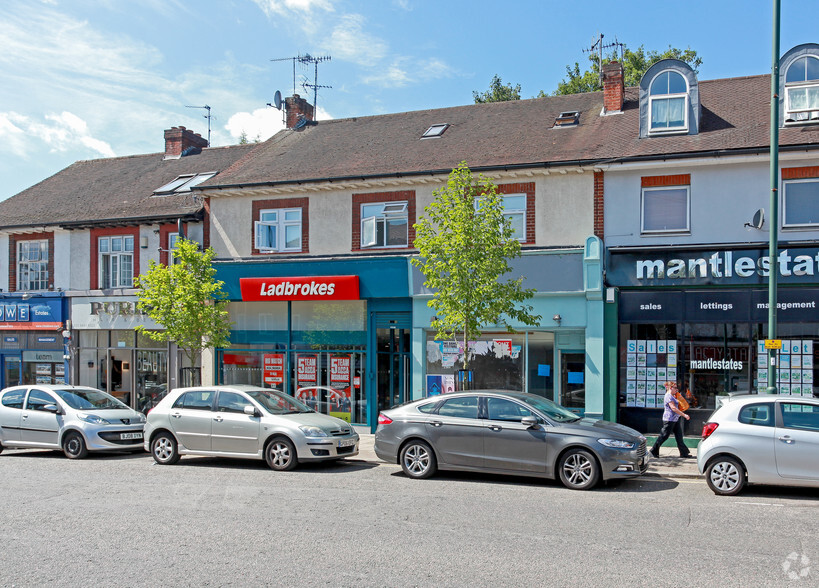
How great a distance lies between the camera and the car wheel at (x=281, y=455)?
1268 cm

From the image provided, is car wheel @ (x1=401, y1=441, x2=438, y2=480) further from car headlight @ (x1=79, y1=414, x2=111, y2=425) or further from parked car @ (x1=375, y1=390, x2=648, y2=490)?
car headlight @ (x1=79, y1=414, x2=111, y2=425)

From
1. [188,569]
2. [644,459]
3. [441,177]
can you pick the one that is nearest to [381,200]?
[441,177]

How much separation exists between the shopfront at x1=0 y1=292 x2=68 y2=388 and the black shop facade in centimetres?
1609

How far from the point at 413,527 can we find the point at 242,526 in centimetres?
194

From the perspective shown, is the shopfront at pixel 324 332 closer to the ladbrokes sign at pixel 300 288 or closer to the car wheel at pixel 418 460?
the ladbrokes sign at pixel 300 288

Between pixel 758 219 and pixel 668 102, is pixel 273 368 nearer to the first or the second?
pixel 668 102

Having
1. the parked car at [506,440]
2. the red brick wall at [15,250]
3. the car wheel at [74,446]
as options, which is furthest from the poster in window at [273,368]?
the red brick wall at [15,250]

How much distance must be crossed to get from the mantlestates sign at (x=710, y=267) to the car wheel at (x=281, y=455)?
7.83 m

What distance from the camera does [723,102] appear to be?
58.1ft

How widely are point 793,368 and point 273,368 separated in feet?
40.0

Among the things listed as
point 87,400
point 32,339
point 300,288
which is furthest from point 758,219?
point 32,339

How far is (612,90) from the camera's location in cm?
1889

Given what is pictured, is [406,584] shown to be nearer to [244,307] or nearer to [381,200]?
[381,200]

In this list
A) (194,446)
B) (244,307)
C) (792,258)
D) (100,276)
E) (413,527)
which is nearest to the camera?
(413,527)
